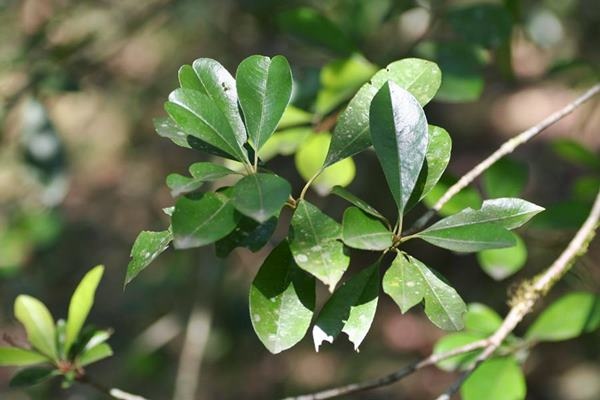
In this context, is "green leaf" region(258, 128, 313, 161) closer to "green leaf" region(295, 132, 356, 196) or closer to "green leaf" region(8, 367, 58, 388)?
"green leaf" region(295, 132, 356, 196)

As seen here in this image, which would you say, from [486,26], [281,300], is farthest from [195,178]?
[486,26]

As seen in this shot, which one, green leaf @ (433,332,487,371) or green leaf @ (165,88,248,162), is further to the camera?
green leaf @ (433,332,487,371)

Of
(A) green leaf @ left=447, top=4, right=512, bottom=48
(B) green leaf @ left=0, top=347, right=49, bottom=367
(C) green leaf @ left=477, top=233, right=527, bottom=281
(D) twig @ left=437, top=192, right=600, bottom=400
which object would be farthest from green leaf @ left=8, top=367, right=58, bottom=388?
(A) green leaf @ left=447, top=4, right=512, bottom=48

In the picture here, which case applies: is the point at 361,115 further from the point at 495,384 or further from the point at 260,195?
the point at 495,384

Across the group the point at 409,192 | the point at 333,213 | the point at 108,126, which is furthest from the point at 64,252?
the point at 409,192

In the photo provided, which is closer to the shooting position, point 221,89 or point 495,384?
point 221,89

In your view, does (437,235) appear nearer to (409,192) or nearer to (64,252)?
(409,192)
